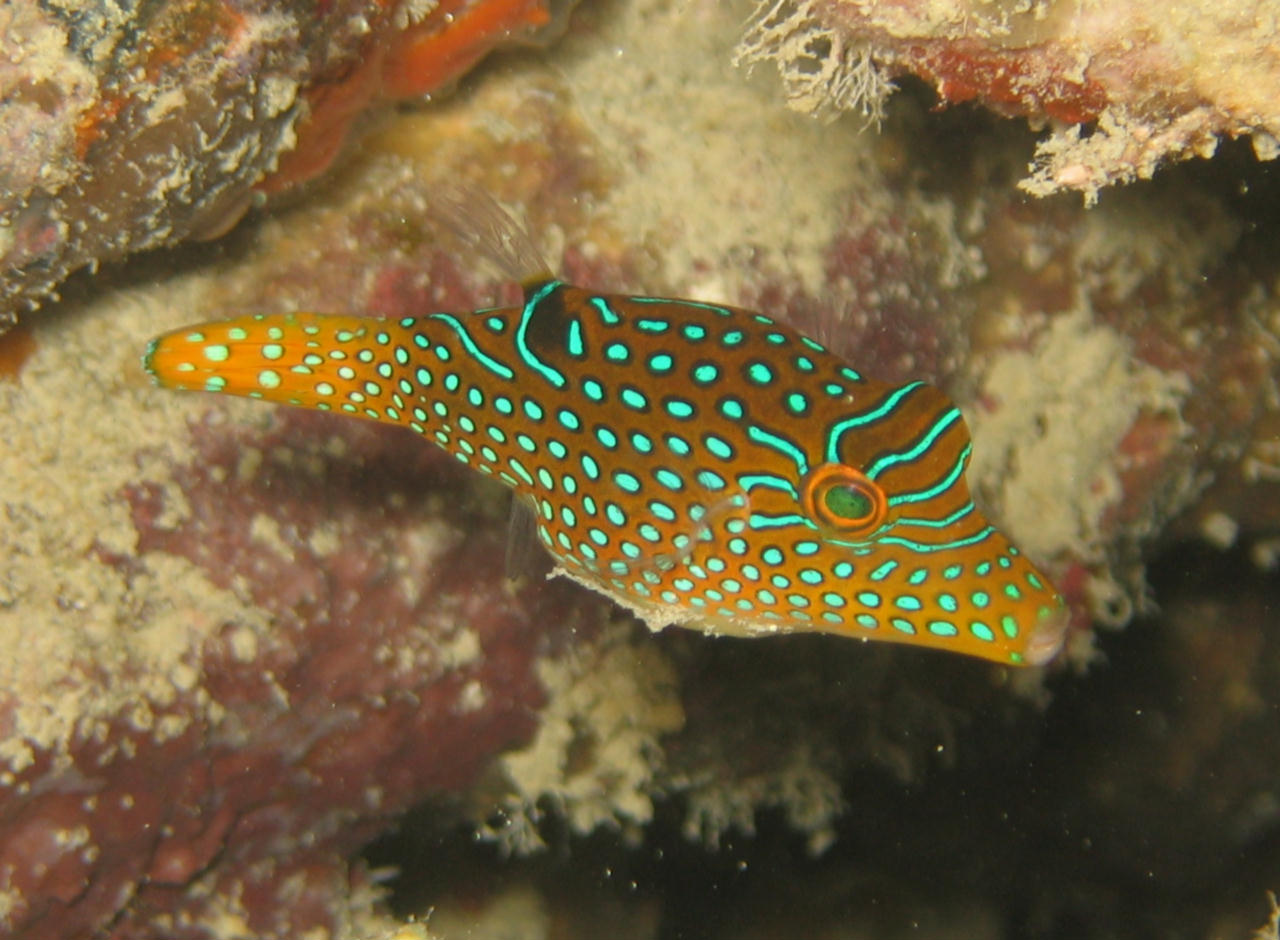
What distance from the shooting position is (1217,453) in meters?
5.53

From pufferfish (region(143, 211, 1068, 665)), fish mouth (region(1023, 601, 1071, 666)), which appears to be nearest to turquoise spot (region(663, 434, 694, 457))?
pufferfish (region(143, 211, 1068, 665))

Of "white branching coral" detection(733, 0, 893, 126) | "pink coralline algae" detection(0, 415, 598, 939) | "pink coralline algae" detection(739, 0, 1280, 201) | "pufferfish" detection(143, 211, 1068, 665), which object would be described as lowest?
"pink coralline algae" detection(0, 415, 598, 939)

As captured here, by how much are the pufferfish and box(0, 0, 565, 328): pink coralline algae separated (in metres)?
0.44

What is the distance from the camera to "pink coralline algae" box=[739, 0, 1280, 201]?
91.7 inches

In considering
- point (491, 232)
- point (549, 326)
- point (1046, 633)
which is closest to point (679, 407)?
point (549, 326)

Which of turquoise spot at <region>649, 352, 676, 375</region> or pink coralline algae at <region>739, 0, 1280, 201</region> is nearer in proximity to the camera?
pink coralline algae at <region>739, 0, 1280, 201</region>

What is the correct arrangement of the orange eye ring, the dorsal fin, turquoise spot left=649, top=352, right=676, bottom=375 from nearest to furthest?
the orange eye ring, turquoise spot left=649, top=352, right=676, bottom=375, the dorsal fin

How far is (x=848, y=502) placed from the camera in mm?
2582

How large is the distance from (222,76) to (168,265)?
1.19 metres

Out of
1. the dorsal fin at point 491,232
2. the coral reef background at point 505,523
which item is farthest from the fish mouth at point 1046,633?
the dorsal fin at point 491,232

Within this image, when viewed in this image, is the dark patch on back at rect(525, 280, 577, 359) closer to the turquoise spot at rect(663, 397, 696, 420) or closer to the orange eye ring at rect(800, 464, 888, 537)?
the turquoise spot at rect(663, 397, 696, 420)

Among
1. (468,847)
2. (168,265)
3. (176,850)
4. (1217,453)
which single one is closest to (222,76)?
(168,265)

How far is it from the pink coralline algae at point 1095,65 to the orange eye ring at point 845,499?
1.14 metres

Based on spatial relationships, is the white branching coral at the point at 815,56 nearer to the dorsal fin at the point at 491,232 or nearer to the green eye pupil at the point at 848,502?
the dorsal fin at the point at 491,232
